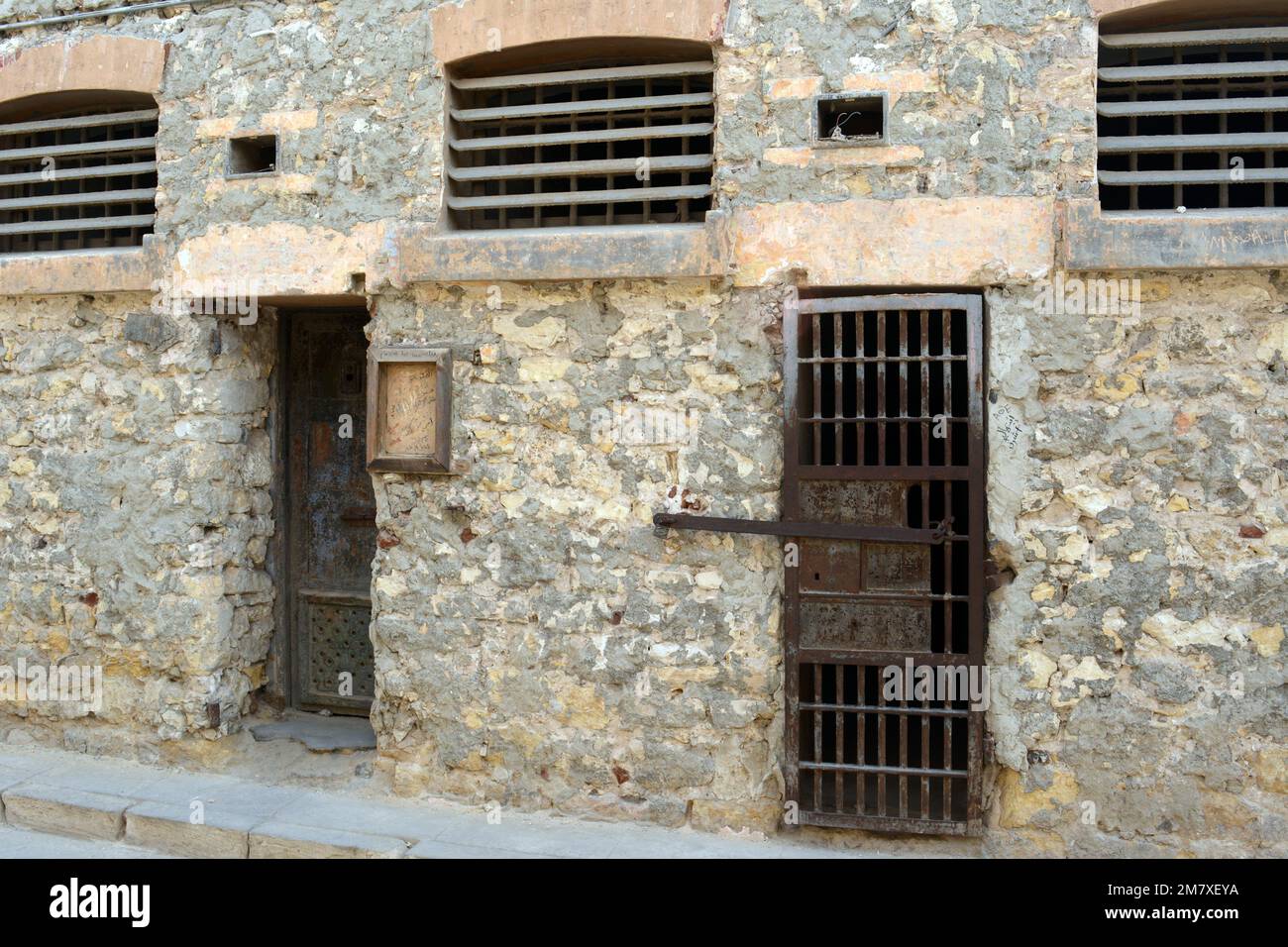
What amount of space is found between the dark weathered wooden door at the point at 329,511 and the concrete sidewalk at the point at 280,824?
28.6 inches

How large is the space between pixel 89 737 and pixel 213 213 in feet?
8.51

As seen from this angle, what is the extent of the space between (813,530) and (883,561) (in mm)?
318

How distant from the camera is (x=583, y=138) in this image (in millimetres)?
4453

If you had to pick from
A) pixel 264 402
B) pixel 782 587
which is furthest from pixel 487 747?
pixel 264 402

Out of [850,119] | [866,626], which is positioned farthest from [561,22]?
[866,626]

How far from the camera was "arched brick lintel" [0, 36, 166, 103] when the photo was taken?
4.95 meters

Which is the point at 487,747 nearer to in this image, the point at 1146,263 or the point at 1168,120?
the point at 1146,263

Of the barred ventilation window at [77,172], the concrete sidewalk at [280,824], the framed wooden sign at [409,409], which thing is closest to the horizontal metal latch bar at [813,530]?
the framed wooden sign at [409,409]

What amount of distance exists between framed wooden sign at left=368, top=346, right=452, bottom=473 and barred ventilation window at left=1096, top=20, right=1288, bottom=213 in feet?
9.14

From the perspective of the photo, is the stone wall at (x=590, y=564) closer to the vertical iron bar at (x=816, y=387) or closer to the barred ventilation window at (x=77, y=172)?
the vertical iron bar at (x=816, y=387)

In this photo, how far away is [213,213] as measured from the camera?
15.9ft

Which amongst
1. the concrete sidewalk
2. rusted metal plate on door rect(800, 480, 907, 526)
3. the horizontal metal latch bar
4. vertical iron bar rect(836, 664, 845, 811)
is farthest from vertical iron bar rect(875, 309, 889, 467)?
the concrete sidewalk

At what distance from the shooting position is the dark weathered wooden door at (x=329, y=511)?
17.5 ft

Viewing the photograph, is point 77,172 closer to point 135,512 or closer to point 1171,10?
point 135,512
